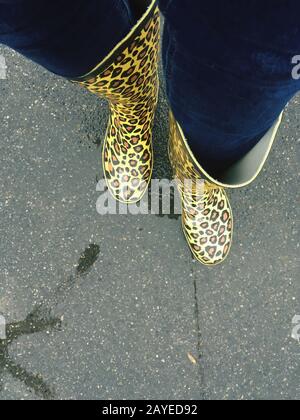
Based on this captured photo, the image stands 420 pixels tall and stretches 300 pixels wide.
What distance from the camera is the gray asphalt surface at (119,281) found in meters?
1.44

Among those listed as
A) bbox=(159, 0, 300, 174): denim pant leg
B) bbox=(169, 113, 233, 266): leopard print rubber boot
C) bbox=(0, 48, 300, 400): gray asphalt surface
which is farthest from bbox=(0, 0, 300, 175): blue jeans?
bbox=(0, 48, 300, 400): gray asphalt surface

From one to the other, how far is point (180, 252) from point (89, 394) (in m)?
0.54

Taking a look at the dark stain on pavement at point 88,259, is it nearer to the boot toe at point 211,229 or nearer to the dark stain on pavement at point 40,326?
the dark stain on pavement at point 40,326

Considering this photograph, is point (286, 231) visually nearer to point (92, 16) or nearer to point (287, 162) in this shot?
point (287, 162)

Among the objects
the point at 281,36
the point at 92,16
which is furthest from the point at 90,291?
the point at 281,36

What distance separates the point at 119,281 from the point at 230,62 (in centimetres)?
100

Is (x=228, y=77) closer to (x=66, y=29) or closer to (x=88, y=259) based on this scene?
(x=66, y=29)

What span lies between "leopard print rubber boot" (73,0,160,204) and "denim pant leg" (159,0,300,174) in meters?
0.17

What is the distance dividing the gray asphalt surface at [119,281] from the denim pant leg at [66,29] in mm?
669

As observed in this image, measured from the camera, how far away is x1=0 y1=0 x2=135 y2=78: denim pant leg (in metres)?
0.67

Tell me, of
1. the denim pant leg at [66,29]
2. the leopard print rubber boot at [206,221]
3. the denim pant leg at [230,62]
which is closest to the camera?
the denim pant leg at [230,62]

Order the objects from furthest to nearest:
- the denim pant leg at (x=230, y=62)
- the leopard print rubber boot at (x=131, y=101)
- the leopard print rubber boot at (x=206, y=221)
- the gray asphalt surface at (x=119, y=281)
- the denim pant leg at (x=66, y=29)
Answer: the gray asphalt surface at (x=119, y=281) < the leopard print rubber boot at (x=206, y=221) < the leopard print rubber boot at (x=131, y=101) < the denim pant leg at (x=66, y=29) < the denim pant leg at (x=230, y=62)

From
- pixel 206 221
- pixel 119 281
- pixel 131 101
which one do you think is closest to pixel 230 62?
pixel 131 101

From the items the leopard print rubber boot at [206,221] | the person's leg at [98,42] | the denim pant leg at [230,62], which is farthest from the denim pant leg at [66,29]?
the leopard print rubber boot at [206,221]
